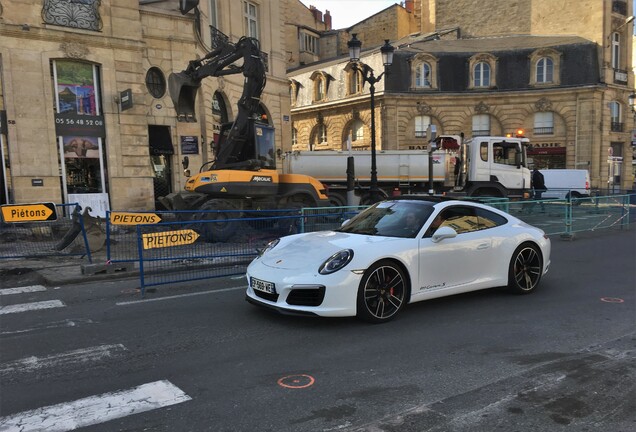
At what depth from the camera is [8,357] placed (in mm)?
4637

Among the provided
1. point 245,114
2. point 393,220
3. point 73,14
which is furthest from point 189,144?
point 393,220

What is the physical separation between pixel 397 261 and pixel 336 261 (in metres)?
0.78

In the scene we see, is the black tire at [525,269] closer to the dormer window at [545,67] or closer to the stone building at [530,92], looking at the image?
the stone building at [530,92]

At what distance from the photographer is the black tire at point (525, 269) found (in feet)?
22.2

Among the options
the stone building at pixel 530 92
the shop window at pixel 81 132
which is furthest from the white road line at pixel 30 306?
the stone building at pixel 530 92

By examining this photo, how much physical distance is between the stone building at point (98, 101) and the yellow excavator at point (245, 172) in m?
2.92

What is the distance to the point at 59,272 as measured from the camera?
8.76 metres

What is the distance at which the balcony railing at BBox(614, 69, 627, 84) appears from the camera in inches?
1564

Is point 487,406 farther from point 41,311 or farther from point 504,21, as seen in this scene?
point 504,21

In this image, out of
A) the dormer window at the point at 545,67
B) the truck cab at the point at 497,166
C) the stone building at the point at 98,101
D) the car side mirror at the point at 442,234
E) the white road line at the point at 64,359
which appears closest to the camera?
the white road line at the point at 64,359

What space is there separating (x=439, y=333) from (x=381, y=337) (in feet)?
2.23

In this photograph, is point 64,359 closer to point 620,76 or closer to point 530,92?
point 530,92

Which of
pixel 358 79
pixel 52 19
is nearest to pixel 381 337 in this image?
pixel 52 19

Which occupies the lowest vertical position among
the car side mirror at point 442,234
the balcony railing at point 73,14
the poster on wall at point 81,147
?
the car side mirror at point 442,234
